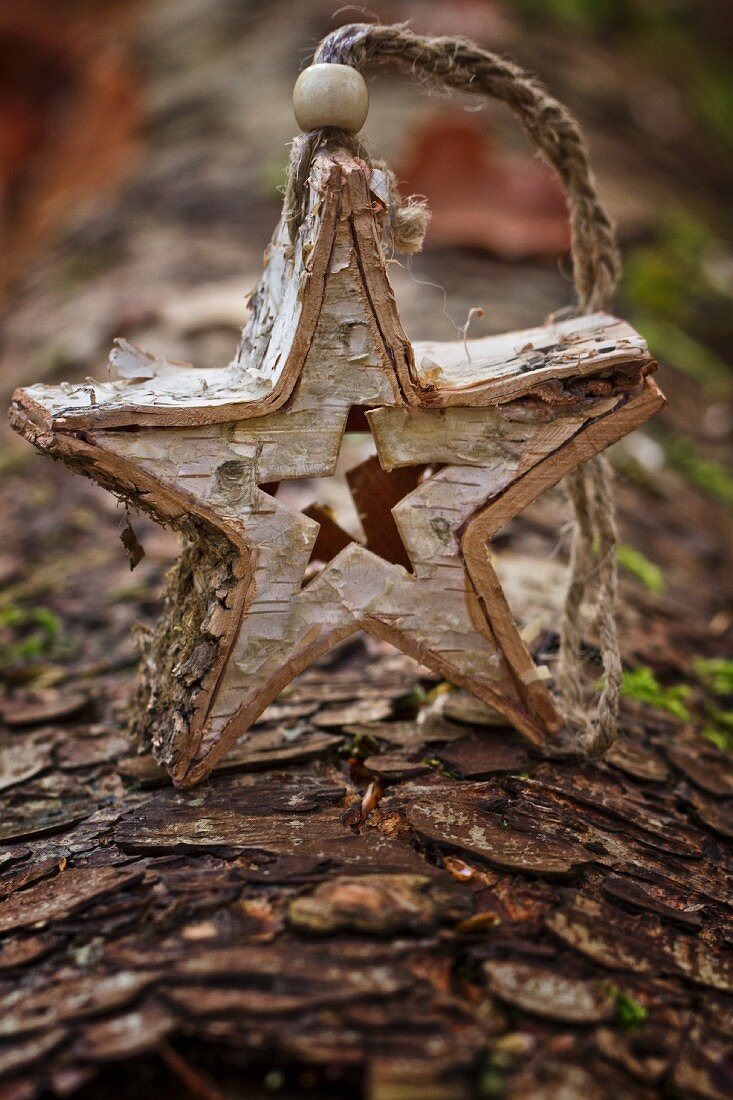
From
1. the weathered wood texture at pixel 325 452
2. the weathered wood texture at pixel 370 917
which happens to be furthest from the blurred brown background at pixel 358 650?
the weathered wood texture at pixel 325 452

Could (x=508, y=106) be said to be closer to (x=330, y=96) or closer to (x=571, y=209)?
(x=571, y=209)

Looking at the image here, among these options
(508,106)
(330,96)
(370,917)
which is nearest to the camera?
(370,917)

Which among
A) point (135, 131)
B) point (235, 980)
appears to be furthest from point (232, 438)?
point (135, 131)

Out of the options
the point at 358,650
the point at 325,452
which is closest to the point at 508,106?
the point at 325,452

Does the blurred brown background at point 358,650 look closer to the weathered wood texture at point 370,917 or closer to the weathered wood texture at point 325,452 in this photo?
the weathered wood texture at point 370,917

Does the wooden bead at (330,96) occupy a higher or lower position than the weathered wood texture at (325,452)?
higher
